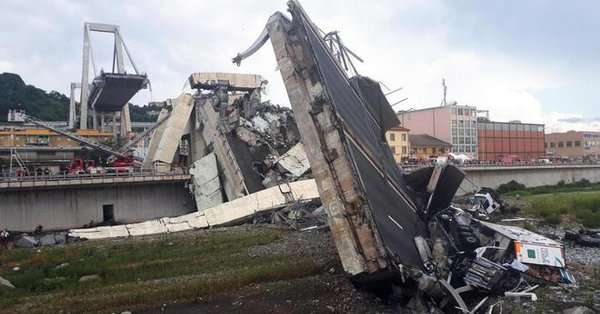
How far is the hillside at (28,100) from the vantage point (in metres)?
91.9

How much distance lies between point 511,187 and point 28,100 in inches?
3582

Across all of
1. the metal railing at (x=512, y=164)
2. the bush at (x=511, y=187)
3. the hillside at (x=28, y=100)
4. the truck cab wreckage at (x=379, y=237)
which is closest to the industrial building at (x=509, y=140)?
the metal railing at (x=512, y=164)

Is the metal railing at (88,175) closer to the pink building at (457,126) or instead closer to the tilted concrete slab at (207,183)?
the tilted concrete slab at (207,183)

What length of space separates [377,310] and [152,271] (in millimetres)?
9371

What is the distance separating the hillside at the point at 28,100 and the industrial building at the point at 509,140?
2443 inches

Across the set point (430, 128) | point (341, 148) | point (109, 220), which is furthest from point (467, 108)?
point (341, 148)

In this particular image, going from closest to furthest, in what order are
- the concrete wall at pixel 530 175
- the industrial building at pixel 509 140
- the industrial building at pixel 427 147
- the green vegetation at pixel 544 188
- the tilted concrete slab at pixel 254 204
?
the tilted concrete slab at pixel 254 204
the green vegetation at pixel 544 188
the concrete wall at pixel 530 175
the industrial building at pixel 427 147
the industrial building at pixel 509 140

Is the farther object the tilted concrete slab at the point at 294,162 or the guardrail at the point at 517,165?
the guardrail at the point at 517,165

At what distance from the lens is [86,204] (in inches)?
1313

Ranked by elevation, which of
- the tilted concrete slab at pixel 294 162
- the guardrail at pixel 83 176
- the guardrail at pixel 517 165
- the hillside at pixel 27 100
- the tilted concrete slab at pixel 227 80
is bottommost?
the guardrail at pixel 517 165

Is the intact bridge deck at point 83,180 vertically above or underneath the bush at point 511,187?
above

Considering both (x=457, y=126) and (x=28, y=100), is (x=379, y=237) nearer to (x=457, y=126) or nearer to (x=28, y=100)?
(x=457, y=126)

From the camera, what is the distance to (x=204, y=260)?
61.7 feet

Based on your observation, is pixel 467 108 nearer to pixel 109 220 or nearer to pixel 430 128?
pixel 430 128
